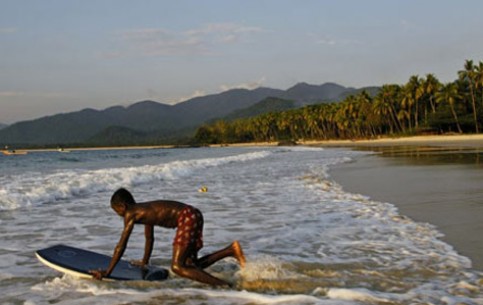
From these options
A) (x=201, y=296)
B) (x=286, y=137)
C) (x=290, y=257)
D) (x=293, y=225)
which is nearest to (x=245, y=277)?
(x=201, y=296)

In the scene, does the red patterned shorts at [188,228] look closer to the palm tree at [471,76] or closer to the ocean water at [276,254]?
the ocean water at [276,254]

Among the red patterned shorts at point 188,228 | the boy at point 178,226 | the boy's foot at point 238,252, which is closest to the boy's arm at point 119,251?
the boy at point 178,226

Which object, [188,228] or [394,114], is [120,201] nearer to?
[188,228]

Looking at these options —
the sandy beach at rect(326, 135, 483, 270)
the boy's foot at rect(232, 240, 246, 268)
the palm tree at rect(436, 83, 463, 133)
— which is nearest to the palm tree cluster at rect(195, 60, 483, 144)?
the palm tree at rect(436, 83, 463, 133)

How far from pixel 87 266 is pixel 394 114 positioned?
91.5 metres

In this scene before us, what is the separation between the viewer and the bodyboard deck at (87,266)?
5419mm

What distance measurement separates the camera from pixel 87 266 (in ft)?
18.3

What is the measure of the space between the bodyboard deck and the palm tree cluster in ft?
226

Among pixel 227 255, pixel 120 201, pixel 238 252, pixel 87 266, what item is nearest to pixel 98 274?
pixel 87 266

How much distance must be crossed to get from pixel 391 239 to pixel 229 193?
7945 millimetres

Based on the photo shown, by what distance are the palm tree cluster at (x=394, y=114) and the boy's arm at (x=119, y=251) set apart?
69.1 meters

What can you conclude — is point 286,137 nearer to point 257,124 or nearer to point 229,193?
point 257,124

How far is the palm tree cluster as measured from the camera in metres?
70.4

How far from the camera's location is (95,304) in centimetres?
473
